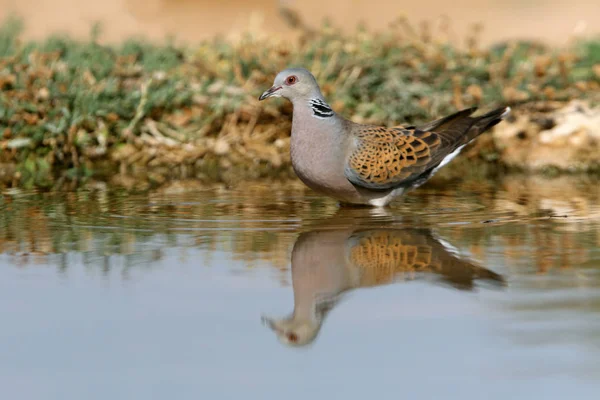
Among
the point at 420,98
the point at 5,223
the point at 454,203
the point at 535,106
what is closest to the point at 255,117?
the point at 420,98

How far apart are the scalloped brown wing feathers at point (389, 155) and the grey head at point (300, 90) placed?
360 millimetres

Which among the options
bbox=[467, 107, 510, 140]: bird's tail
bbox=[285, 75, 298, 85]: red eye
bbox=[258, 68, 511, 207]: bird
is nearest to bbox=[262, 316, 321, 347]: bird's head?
bbox=[258, 68, 511, 207]: bird

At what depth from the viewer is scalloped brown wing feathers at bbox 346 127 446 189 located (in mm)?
7500

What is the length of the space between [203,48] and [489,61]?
3.16 m

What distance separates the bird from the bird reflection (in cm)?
94

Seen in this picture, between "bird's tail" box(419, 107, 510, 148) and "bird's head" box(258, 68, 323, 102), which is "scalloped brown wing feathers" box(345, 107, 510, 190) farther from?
"bird's head" box(258, 68, 323, 102)

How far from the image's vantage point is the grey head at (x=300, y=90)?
7582 mm

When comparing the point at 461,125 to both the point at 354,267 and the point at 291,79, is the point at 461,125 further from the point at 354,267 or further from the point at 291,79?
the point at 354,267

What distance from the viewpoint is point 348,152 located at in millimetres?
7574

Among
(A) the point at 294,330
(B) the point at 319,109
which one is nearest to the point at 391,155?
(B) the point at 319,109

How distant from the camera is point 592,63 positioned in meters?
12.6

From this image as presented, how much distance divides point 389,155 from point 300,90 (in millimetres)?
779

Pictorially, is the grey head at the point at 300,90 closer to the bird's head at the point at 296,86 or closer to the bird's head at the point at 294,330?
the bird's head at the point at 296,86

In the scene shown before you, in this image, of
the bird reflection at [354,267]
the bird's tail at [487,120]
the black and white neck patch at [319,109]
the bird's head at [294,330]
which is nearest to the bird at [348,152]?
the black and white neck patch at [319,109]
